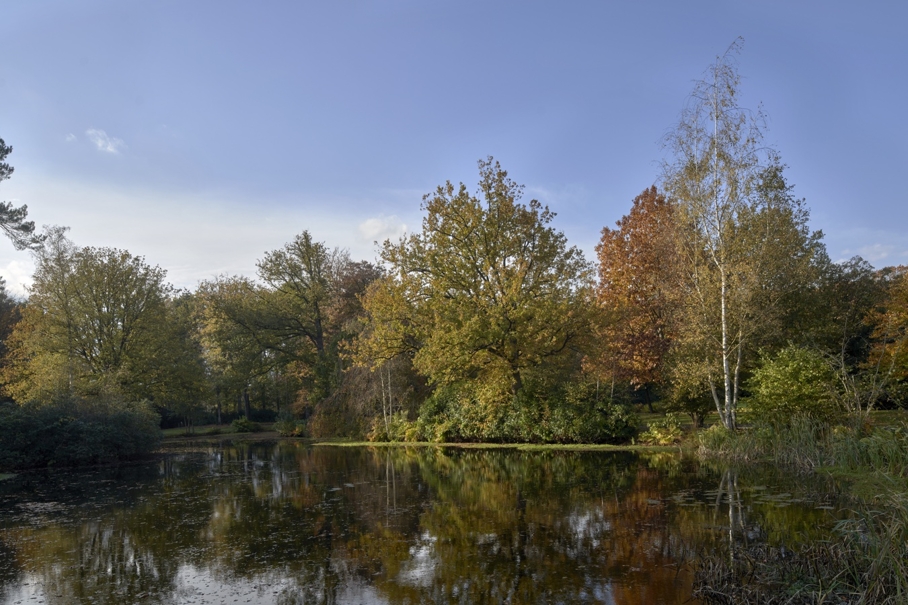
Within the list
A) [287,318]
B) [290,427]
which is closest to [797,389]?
[290,427]

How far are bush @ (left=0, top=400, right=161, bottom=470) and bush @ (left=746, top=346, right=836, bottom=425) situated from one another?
2301 centimetres

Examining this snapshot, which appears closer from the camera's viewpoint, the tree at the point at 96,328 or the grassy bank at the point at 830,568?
the grassy bank at the point at 830,568

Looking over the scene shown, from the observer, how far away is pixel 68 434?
2280 cm

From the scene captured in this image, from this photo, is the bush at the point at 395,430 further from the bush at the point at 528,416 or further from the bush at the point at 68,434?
the bush at the point at 68,434

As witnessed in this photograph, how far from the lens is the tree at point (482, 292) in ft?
78.5

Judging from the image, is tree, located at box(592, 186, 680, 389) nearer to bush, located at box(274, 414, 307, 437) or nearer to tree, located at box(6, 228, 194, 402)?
bush, located at box(274, 414, 307, 437)

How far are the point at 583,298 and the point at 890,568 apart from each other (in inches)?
765

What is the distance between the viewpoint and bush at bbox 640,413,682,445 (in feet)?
70.4

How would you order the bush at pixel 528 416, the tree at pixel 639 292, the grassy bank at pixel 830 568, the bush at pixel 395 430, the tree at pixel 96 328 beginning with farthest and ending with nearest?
1. the tree at pixel 96 328
2. the bush at pixel 395 430
3. the tree at pixel 639 292
4. the bush at pixel 528 416
5. the grassy bank at pixel 830 568

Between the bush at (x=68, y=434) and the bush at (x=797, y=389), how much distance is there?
23.0 meters

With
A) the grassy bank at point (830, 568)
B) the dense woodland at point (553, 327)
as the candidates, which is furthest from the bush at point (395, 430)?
the grassy bank at point (830, 568)

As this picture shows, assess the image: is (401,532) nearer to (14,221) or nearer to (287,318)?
(14,221)

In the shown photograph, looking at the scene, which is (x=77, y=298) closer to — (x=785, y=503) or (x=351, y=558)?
(x=351, y=558)

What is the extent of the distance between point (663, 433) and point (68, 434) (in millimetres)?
21511
